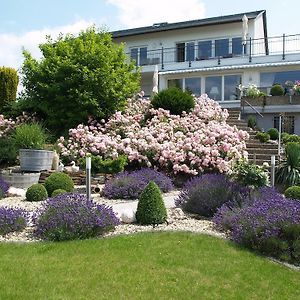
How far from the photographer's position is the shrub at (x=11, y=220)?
7.84 meters

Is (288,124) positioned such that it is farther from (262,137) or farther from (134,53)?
(134,53)

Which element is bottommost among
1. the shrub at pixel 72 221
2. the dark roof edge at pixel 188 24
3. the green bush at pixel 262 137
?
the shrub at pixel 72 221

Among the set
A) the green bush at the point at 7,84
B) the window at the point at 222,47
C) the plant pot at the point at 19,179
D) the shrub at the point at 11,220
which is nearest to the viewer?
the shrub at the point at 11,220

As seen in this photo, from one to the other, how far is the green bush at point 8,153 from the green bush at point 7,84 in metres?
5.23

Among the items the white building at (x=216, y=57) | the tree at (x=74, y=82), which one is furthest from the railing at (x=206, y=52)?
the tree at (x=74, y=82)

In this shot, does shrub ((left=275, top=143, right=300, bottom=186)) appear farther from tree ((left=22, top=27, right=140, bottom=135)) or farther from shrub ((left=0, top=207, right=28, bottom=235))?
shrub ((left=0, top=207, right=28, bottom=235))

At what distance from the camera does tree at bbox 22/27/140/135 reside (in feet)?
59.4

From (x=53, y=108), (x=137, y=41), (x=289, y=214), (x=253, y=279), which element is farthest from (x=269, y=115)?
(x=253, y=279)

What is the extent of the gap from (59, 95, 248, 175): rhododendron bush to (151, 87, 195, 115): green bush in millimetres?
721

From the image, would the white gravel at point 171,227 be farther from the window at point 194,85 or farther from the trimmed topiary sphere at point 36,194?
the window at point 194,85

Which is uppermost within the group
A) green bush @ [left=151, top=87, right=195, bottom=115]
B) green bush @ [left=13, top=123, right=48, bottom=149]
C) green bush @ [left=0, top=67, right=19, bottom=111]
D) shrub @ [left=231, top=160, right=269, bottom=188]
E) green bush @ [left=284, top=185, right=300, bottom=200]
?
green bush @ [left=0, top=67, right=19, bottom=111]

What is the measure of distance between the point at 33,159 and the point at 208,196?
670cm

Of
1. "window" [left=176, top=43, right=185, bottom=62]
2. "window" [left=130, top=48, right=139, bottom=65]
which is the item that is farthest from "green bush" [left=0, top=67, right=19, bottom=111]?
"window" [left=130, top=48, right=139, bottom=65]

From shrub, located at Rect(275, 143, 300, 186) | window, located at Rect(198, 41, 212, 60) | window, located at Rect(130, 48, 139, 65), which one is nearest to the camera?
shrub, located at Rect(275, 143, 300, 186)
